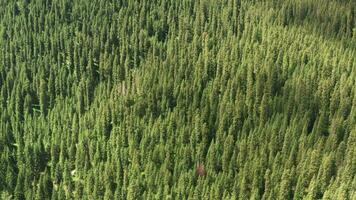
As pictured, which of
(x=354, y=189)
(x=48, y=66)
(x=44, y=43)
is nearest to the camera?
(x=354, y=189)

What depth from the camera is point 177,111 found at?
484 ft

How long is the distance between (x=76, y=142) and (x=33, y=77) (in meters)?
37.0

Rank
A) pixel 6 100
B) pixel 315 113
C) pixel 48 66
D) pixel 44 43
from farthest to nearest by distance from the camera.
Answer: pixel 44 43 < pixel 48 66 < pixel 6 100 < pixel 315 113

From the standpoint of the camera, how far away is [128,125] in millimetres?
144250

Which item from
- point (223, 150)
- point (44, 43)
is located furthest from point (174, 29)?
point (223, 150)

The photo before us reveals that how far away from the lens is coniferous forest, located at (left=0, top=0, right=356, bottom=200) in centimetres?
12269

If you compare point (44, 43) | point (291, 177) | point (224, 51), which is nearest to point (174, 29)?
point (224, 51)

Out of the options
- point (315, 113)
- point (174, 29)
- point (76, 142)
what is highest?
point (174, 29)

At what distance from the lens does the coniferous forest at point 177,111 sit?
123 m

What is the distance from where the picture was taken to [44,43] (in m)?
187

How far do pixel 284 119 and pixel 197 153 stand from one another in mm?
29548

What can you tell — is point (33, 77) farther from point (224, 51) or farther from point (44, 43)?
point (224, 51)

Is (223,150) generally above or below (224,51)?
below

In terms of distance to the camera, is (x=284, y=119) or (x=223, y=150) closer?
(x=223, y=150)
